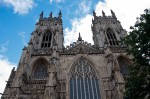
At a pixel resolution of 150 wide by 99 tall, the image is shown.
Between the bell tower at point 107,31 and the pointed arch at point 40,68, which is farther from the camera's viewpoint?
the bell tower at point 107,31

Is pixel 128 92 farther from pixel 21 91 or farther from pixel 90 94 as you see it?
pixel 21 91

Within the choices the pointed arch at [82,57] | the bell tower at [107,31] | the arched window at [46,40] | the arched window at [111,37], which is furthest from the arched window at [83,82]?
the arched window at [46,40]

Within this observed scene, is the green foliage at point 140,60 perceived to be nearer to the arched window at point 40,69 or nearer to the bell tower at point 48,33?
the arched window at point 40,69

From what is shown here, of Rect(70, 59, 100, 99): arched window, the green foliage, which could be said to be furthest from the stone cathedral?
the green foliage

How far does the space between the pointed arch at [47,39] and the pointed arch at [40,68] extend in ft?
15.7

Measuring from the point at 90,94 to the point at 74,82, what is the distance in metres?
2.52

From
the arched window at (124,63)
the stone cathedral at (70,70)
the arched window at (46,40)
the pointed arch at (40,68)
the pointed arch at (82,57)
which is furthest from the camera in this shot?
the arched window at (46,40)

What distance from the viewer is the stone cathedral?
748 inches

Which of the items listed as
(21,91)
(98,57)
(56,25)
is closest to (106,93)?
(98,57)

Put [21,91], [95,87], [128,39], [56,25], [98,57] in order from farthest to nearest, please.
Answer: [56,25]
[98,57]
[95,87]
[21,91]
[128,39]

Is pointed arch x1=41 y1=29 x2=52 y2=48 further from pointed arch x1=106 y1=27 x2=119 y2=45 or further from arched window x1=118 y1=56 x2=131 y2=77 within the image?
arched window x1=118 y1=56 x2=131 y2=77

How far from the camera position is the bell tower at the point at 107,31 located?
28.5 meters

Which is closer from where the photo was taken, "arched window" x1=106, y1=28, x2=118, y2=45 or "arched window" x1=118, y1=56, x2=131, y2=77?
"arched window" x1=118, y1=56, x2=131, y2=77

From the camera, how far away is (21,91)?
18.8m
